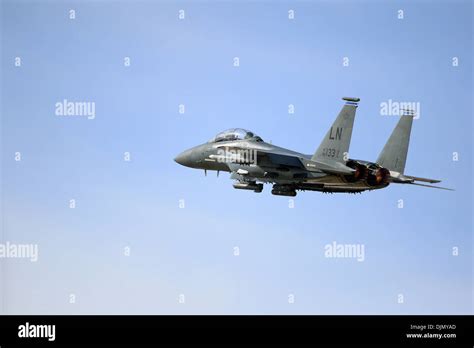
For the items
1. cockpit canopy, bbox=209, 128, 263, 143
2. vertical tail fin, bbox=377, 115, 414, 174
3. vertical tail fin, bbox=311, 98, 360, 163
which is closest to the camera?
vertical tail fin, bbox=311, 98, 360, 163

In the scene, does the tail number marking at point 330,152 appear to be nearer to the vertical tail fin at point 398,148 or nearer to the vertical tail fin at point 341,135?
the vertical tail fin at point 341,135

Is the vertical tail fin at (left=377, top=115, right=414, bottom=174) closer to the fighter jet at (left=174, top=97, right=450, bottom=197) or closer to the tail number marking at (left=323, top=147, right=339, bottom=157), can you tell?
Result: the fighter jet at (left=174, top=97, right=450, bottom=197)

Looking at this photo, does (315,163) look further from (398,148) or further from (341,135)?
(398,148)

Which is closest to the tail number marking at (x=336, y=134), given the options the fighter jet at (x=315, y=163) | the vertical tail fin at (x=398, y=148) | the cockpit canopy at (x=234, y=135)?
the fighter jet at (x=315, y=163)

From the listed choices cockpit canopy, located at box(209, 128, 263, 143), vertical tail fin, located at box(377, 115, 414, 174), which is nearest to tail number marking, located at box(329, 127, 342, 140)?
vertical tail fin, located at box(377, 115, 414, 174)

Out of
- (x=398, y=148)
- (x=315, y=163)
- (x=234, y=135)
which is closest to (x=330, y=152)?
(x=315, y=163)

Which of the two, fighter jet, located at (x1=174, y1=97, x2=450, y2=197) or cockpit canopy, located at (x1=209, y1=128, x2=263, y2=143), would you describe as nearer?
fighter jet, located at (x1=174, y1=97, x2=450, y2=197)

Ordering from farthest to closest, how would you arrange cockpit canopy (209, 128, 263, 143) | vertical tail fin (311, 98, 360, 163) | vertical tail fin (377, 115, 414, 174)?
cockpit canopy (209, 128, 263, 143), vertical tail fin (377, 115, 414, 174), vertical tail fin (311, 98, 360, 163)

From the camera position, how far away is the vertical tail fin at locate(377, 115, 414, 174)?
50.7 meters

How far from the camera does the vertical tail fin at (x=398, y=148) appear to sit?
50.7 metres

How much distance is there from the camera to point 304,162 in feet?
162
